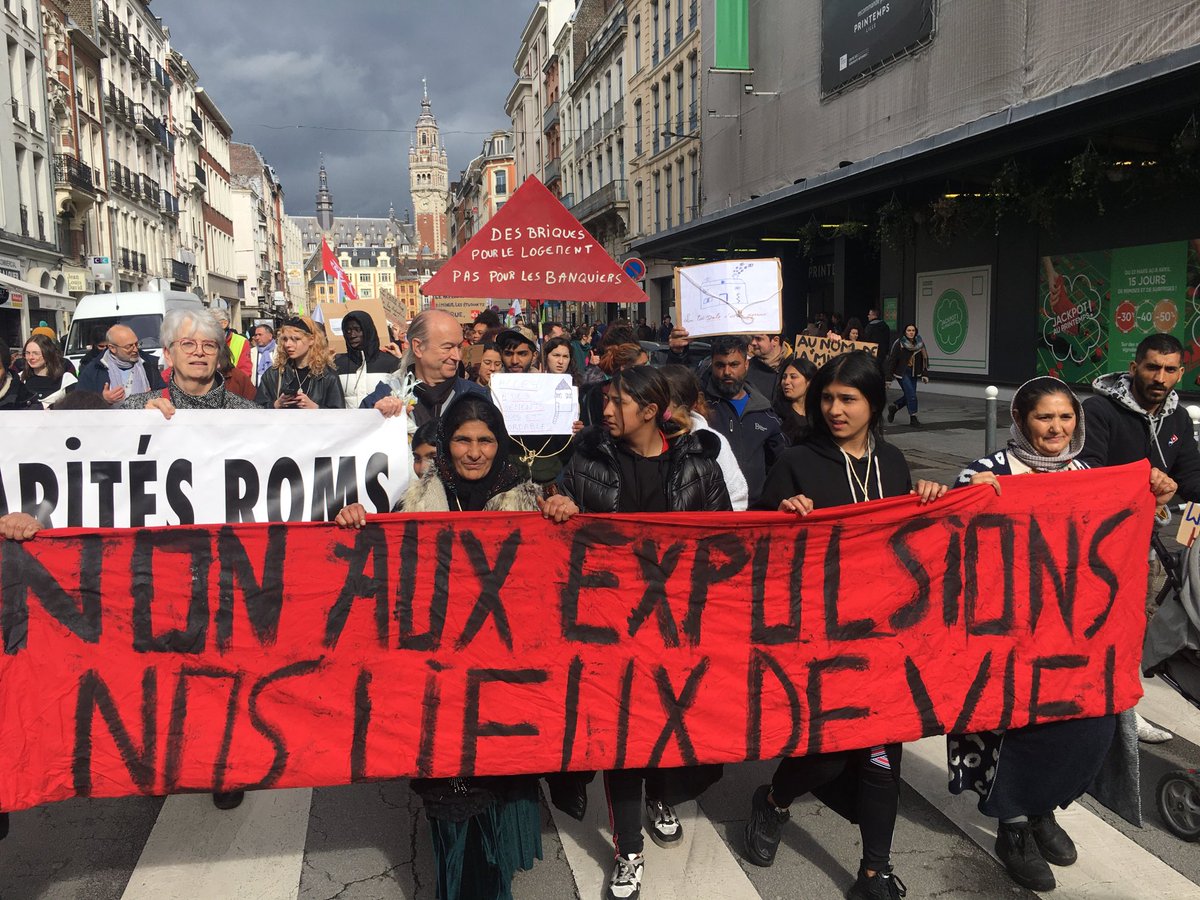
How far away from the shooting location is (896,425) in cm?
1468

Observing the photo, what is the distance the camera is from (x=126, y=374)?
8.32 m

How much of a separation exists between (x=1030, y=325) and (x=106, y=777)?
55.3 ft

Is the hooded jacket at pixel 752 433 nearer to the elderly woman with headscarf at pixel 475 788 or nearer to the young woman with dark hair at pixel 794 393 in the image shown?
the young woman with dark hair at pixel 794 393

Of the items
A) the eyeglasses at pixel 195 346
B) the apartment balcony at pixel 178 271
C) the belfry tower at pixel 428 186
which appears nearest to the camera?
the eyeglasses at pixel 195 346

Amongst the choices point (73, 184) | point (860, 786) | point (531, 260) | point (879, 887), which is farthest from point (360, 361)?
point (73, 184)

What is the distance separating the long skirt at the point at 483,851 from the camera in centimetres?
291

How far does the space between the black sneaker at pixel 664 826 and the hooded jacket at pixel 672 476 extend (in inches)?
44.9

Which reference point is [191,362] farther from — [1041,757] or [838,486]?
[1041,757]

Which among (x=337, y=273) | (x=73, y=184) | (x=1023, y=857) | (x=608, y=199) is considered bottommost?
(x=1023, y=857)

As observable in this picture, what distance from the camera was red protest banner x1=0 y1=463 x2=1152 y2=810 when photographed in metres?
2.96

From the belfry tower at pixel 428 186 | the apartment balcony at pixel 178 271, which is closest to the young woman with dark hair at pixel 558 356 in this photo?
the apartment balcony at pixel 178 271

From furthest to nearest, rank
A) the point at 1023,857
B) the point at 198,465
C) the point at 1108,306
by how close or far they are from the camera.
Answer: the point at 1108,306, the point at 198,465, the point at 1023,857

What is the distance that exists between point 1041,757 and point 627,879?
1.52 meters

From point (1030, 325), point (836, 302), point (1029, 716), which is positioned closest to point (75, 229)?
point (836, 302)
